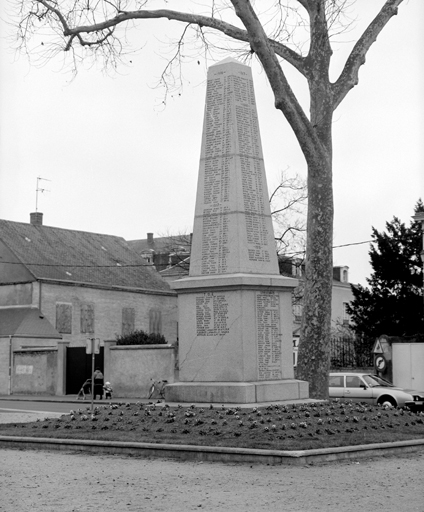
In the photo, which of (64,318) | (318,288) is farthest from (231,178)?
(64,318)

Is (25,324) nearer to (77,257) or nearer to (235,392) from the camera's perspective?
(77,257)

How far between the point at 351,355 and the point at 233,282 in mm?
20634

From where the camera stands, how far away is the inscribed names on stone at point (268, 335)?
16234 mm

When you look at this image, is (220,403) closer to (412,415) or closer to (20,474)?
(412,415)

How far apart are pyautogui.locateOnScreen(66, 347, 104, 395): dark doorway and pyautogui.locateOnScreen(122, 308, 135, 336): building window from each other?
13199mm

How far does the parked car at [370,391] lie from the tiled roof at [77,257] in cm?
2535

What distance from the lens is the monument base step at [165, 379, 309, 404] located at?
619 inches

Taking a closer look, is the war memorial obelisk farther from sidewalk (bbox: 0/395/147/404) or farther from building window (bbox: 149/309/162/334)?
building window (bbox: 149/309/162/334)

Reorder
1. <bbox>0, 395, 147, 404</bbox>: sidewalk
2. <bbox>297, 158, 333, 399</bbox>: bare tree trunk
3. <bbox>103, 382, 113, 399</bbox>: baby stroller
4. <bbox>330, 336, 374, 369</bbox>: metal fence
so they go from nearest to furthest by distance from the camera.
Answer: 1. <bbox>297, 158, 333, 399</bbox>: bare tree trunk
2. <bbox>330, 336, 374, 369</bbox>: metal fence
3. <bbox>0, 395, 147, 404</bbox>: sidewalk
4. <bbox>103, 382, 113, 399</bbox>: baby stroller

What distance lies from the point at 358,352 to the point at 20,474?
25534 mm

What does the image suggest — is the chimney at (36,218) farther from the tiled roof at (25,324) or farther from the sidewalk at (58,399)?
the sidewalk at (58,399)

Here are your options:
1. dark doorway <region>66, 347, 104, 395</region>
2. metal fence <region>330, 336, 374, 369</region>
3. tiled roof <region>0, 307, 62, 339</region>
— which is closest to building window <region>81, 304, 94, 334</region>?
tiled roof <region>0, 307, 62, 339</region>

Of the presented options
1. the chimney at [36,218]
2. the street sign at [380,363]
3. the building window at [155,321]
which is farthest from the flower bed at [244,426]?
the chimney at [36,218]

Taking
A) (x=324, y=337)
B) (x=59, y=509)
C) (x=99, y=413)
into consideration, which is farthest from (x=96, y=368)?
(x=59, y=509)
